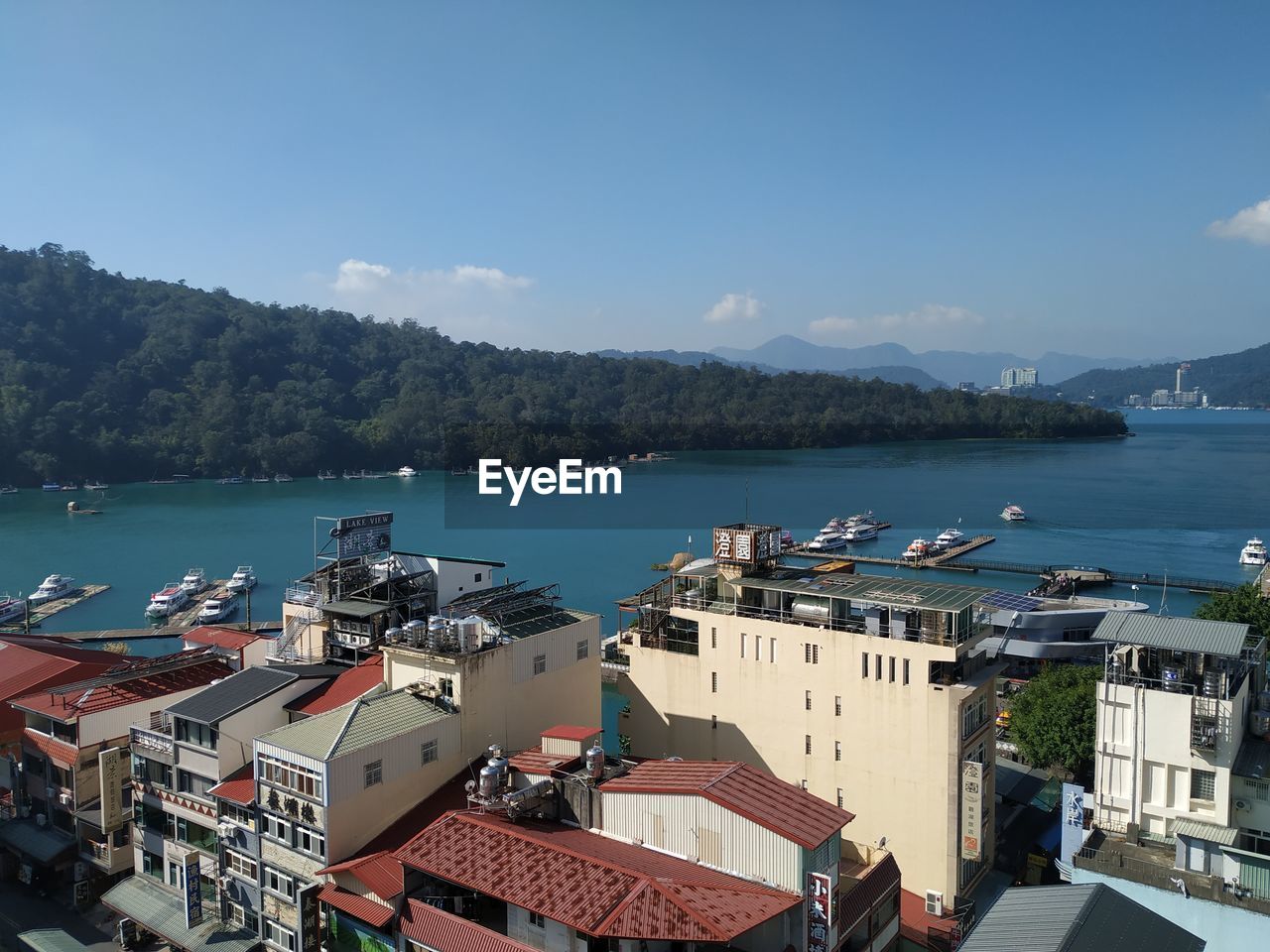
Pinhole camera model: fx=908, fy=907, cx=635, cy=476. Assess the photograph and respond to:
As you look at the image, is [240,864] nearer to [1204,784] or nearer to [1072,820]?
[1072,820]

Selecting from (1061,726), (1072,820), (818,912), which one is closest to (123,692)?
(818,912)

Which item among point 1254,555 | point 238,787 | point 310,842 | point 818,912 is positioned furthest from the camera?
point 1254,555

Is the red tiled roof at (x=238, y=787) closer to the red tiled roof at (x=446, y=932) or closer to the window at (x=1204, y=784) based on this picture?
the red tiled roof at (x=446, y=932)

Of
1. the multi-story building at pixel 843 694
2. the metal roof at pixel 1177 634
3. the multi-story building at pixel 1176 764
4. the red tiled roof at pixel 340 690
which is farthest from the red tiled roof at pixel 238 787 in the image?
the metal roof at pixel 1177 634

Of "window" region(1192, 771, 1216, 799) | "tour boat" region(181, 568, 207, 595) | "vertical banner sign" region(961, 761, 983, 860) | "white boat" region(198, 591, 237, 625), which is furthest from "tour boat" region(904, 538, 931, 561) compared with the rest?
"window" region(1192, 771, 1216, 799)

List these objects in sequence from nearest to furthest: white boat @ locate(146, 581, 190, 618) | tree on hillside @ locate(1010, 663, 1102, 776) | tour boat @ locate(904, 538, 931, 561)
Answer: tree on hillside @ locate(1010, 663, 1102, 776) → white boat @ locate(146, 581, 190, 618) → tour boat @ locate(904, 538, 931, 561)

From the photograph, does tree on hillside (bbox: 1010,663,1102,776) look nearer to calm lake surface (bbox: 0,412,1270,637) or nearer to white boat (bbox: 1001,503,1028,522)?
calm lake surface (bbox: 0,412,1270,637)
